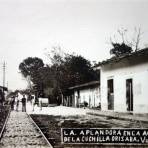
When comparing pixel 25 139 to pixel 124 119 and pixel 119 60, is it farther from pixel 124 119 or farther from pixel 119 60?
pixel 119 60

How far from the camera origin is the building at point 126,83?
18797 mm

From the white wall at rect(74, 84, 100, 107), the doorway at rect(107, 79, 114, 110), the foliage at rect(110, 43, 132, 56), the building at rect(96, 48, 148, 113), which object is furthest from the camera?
the foliage at rect(110, 43, 132, 56)

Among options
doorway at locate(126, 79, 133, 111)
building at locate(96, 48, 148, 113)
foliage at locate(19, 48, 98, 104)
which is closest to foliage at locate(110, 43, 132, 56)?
foliage at locate(19, 48, 98, 104)

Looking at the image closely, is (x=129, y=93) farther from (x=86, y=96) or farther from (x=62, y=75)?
(x=62, y=75)

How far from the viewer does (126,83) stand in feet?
69.5

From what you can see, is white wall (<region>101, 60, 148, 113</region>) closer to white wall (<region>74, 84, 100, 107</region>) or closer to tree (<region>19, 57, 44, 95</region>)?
white wall (<region>74, 84, 100, 107</region>)

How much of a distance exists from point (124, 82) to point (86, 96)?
14907mm

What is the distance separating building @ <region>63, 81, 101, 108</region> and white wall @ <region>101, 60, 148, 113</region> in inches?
278

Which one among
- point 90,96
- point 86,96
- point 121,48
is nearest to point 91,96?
point 90,96

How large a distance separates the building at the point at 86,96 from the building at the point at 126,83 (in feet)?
23.9

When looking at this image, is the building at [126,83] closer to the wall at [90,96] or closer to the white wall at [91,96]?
the white wall at [91,96]

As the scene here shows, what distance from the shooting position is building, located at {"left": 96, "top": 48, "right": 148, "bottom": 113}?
18797mm

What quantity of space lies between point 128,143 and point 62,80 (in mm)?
38437

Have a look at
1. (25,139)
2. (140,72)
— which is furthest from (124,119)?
(25,139)
